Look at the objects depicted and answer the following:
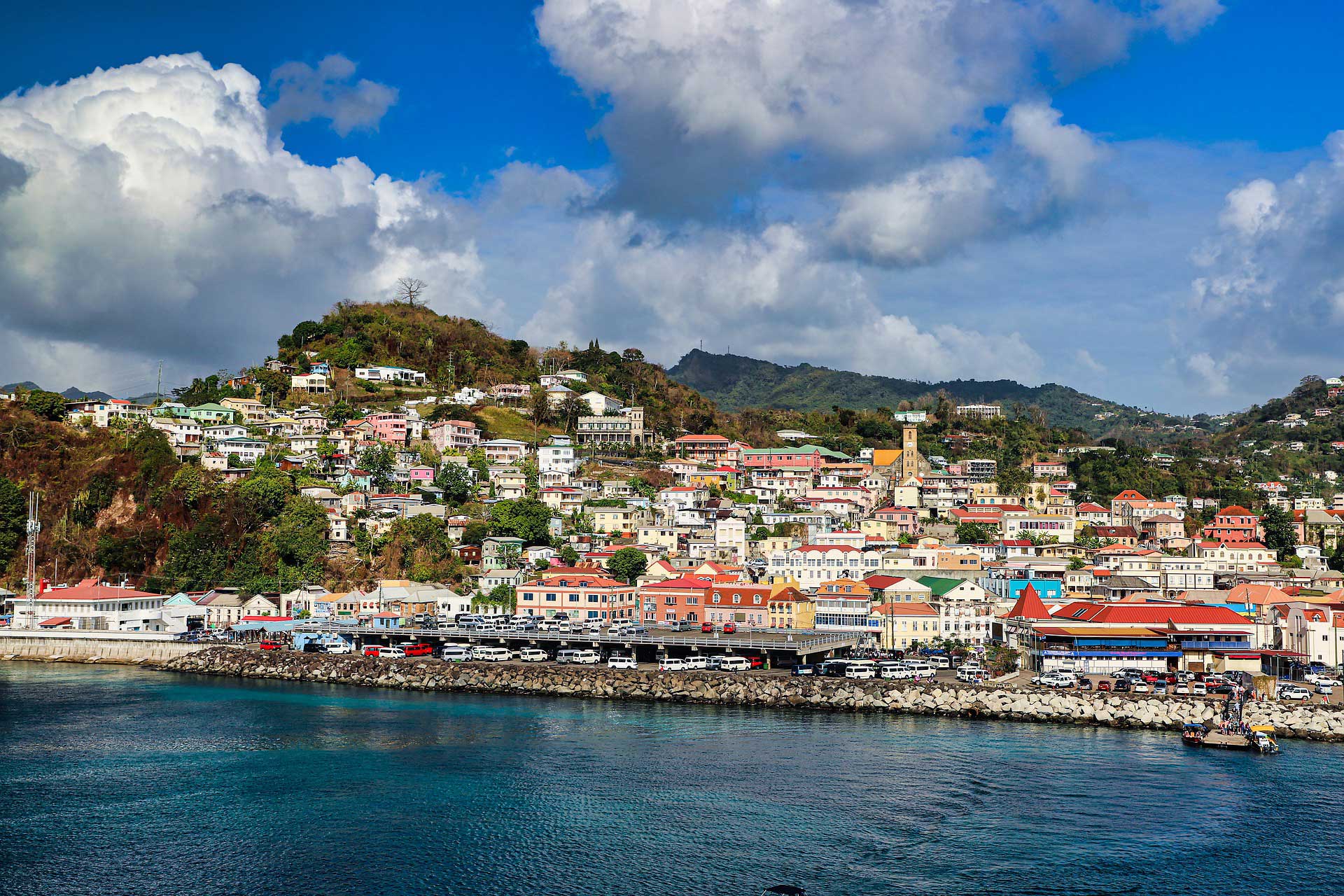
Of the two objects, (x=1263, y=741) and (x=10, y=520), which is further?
(x=10, y=520)

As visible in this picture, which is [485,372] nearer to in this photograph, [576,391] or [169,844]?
[576,391]

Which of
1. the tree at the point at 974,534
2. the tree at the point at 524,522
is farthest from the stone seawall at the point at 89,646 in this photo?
the tree at the point at 974,534

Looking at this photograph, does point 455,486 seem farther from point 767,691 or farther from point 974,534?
point 767,691

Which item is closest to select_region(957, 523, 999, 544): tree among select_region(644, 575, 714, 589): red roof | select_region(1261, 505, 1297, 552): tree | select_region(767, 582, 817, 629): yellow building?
select_region(1261, 505, 1297, 552): tree

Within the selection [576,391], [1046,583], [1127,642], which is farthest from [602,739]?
[576,391]

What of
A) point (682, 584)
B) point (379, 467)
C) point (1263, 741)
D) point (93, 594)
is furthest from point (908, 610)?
point (93, 594)

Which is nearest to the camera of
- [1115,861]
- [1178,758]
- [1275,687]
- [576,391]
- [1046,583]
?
[1115,861]

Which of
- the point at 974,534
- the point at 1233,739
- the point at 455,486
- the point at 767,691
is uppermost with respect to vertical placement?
the point at 455,486

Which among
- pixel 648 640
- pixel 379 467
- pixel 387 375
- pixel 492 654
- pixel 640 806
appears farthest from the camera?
pixel 387 375
